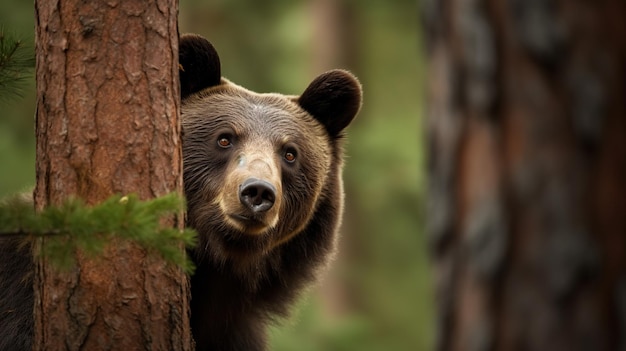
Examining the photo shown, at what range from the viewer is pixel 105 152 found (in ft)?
13.1

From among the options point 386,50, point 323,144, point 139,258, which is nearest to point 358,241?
point 386,50

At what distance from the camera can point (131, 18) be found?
4.09 meters

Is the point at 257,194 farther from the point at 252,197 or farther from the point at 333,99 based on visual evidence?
the point at 333,99

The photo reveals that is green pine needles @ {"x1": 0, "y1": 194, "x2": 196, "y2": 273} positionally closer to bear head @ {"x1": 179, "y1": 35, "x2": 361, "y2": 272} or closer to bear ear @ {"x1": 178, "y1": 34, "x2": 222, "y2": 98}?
bear head @ {"x1": 179, "y1": 35, "x2": 361, "y2": 272}

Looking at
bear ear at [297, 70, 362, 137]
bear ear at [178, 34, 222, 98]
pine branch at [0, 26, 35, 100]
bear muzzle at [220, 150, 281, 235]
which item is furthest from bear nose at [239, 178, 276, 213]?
bear ear at [297, 70, 362, 137]

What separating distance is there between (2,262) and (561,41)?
3697mm

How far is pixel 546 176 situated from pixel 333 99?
3.98 meters

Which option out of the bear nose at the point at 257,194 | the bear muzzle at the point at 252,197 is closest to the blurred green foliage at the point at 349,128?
the bear muzzle at the point at 252,197

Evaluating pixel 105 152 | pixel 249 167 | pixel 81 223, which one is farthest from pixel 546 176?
pixel 249 167

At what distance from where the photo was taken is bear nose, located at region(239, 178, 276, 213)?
194 inches

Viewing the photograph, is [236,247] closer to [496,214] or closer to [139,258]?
[139,258]

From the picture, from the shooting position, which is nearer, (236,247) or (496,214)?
(496,214)

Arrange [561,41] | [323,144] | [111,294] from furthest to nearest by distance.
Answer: [323,144], [111,294], [561,41]

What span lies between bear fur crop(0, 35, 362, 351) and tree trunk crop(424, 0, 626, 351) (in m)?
2.46
